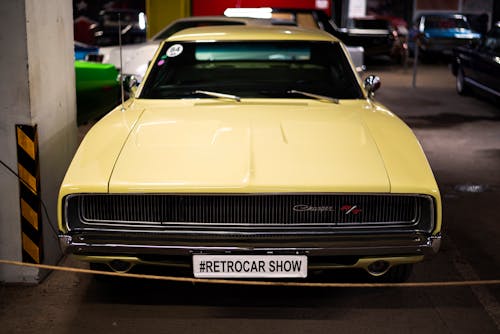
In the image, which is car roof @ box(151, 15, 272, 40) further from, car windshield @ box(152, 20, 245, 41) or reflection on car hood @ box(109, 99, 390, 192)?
reflection on car hood @ box(109, 99, 390, 192)

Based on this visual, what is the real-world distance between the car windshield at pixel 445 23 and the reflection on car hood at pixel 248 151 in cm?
1937

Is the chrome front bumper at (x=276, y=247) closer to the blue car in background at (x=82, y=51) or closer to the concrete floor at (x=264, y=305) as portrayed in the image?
the concrete floor at (x=264, y=305)

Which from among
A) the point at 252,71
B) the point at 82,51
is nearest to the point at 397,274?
the point at 252,71

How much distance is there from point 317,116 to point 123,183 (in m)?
1.43

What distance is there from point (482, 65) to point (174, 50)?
8359 mm

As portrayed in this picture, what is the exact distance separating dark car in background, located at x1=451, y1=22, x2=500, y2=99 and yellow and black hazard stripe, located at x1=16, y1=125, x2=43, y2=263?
29.3 feet

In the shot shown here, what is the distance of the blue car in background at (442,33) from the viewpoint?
22.5 m

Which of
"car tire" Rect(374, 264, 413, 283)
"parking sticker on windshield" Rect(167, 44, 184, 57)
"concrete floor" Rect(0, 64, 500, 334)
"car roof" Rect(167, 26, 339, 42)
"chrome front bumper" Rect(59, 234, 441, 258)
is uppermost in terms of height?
"car roof" Rect(167, 26, 339, 42)

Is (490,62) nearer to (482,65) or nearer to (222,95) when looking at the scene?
(482,65)

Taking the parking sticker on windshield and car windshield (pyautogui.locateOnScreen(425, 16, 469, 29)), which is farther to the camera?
car windshield (pyautogui.locateOnScreen(425, 16, 469, 29))

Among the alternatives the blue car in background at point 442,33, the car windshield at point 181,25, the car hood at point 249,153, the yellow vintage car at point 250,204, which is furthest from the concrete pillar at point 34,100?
the blue car in background at point 442,33

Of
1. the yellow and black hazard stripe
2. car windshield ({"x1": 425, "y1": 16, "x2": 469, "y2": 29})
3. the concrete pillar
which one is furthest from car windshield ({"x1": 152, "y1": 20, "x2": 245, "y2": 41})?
car windshield ({"x1": 425, "y1": 16, "x2": 469, "y2": 29})

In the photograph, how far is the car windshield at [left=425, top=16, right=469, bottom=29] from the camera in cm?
2295

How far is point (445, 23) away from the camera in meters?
23.0
